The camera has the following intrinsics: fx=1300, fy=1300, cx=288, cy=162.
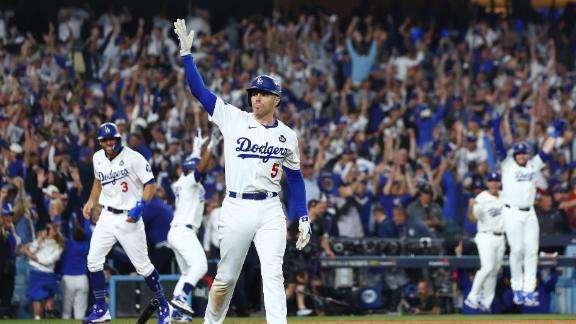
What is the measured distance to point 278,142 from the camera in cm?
1027

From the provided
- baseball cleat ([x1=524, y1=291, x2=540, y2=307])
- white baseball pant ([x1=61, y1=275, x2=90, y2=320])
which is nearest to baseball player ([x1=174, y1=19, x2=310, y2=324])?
white baseball pant ([x1=61, y1=275, x2=90, y2=320])

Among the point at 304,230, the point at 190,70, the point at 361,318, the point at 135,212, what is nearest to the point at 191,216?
the point at 135,212

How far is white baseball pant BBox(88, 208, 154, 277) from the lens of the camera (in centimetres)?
1315

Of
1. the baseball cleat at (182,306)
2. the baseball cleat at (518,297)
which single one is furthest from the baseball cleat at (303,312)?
the baseball cleat at (182,306)

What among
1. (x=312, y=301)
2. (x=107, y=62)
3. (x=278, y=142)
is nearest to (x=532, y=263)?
(x=312, y=301)

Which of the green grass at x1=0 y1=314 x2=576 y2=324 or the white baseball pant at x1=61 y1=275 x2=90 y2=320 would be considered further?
the white baseball pant at x1=61 y1=275 x2=90 y2=320

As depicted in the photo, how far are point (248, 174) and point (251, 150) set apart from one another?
0.62 feet

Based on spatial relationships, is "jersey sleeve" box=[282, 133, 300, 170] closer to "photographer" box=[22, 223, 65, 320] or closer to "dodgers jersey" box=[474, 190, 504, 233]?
"photographer" box=[22, 223, 65, 320]

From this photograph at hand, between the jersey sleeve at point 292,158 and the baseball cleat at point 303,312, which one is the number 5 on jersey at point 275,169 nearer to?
the jersey sleeve at point 292,158

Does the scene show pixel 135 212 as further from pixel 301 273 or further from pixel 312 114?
pixel 312 114

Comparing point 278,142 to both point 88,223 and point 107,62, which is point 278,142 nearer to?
point 88,223

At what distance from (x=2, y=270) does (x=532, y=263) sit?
22.7 feet

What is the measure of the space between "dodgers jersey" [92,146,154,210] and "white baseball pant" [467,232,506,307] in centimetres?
570

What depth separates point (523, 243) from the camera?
56.0 ft
